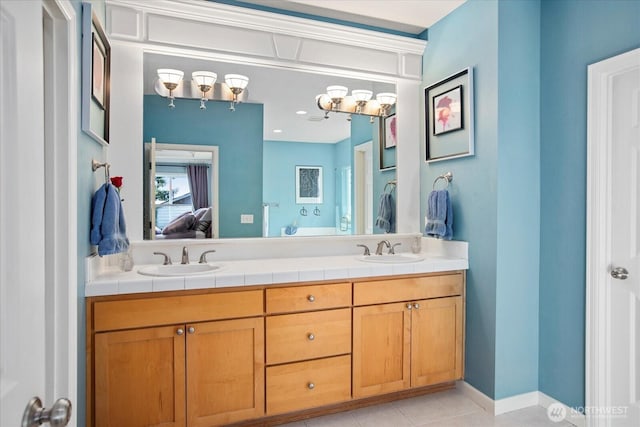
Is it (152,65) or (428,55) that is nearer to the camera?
(152,65)

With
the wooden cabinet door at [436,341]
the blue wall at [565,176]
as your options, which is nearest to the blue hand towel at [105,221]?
the wooden cabinet door at [436,341]

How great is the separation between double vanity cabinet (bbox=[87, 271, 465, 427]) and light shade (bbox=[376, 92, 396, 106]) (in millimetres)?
1369

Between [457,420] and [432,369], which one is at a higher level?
[432,369]

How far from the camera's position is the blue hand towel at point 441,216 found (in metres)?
2.54

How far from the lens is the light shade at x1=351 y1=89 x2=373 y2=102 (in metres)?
2.88

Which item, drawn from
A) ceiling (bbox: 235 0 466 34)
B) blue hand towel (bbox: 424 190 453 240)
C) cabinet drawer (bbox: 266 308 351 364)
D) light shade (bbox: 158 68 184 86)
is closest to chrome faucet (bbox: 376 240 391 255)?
blue hand towel (bbox: 424 190 453 240)

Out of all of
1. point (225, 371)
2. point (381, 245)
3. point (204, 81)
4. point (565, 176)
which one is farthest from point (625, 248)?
point (204, 81)

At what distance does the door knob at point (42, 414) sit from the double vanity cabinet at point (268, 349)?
1141mm

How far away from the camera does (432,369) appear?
2.41 m

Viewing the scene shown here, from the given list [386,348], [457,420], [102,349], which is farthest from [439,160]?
[102,349]

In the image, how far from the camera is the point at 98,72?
6.10 feet

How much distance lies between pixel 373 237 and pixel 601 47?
175 centimetres

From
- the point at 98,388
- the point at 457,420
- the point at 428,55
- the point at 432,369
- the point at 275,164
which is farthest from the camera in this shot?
the point at 428,55

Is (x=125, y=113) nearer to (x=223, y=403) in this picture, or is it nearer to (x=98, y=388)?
(x=98, y=388)
